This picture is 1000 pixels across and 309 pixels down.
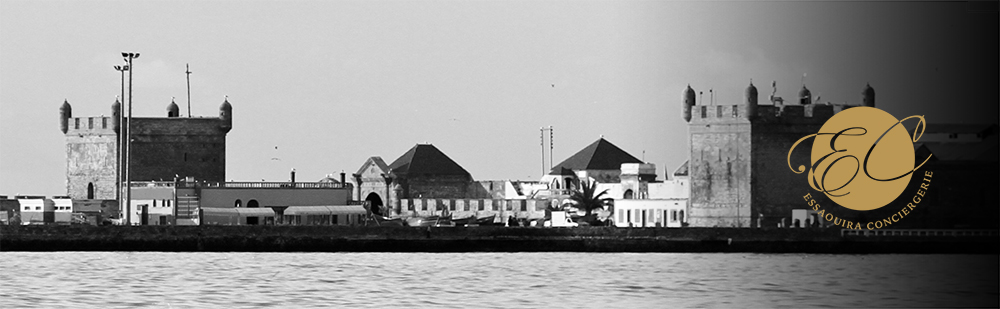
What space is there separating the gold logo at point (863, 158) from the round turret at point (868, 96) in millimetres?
330

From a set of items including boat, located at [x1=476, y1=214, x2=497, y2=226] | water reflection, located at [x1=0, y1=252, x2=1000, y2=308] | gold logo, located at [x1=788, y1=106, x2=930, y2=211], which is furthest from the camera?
boat, located at [x1=476, y1=214, x2=497, y2=226]

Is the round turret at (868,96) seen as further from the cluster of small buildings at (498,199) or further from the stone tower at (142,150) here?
the stone tower at (142,150)

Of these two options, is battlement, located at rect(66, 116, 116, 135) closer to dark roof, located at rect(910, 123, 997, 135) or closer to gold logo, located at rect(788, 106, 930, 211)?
gold logo, located at rect(788, 106, 930, 211)

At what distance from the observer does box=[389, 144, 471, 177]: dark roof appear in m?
76.7

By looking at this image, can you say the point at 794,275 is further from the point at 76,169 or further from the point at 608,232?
the point at 76,169

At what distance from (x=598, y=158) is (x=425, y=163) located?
10151mm

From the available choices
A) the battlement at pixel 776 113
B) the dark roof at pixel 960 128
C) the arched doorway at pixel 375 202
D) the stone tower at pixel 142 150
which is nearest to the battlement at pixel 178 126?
the stone tower at pixel 142 150

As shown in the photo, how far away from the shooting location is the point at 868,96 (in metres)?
43.4

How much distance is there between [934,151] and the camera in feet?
189

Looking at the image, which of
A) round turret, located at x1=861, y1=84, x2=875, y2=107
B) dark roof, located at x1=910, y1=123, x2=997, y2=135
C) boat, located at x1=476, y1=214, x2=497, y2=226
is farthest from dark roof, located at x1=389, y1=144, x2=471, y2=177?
round turret, located at x1=861, y1=84, x2=875, y2=107

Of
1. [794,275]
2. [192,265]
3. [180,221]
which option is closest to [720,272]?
[794,275]

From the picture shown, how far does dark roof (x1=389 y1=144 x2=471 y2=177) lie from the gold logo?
25.5 metres

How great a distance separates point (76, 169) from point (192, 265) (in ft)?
93.1

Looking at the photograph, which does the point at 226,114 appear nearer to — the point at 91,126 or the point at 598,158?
the point at 91,126
